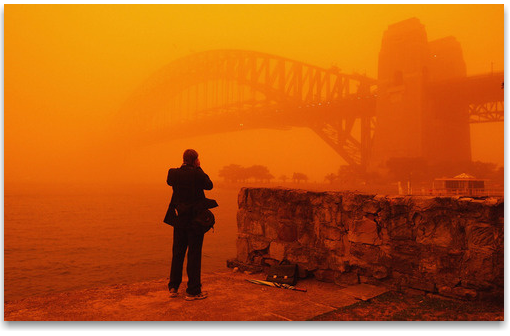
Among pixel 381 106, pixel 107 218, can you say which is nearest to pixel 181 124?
pixel 381 106

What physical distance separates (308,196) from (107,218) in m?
15.8

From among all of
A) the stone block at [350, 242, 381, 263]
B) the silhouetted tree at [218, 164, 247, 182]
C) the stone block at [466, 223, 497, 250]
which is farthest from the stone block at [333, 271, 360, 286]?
the silhouetted tree at [218, 164, 247, 182]

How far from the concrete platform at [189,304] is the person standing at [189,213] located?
130mm

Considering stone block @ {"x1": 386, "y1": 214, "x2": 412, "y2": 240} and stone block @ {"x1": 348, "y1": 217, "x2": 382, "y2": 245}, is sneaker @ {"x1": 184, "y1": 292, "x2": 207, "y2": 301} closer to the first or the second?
stone block @ {"x1": 348, "y1": 217, "x2": 382, "y2": 245}

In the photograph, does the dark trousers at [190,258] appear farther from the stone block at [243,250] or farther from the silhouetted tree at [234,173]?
the silhouetted tree at [234,173]

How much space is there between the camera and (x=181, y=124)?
38625 millimetres

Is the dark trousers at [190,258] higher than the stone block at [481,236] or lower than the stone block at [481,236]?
lower

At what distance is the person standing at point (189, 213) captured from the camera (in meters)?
3.02

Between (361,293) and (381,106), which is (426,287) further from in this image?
(381,106)

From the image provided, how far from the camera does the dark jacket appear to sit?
303 centimetres

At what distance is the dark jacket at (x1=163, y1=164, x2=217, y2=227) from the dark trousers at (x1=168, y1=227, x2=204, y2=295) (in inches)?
3.9

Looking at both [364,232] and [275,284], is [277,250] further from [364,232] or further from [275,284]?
[364,232]

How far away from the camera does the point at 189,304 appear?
114 inches

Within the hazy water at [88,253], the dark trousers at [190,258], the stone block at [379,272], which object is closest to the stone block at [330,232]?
the stone block at [379,272]
